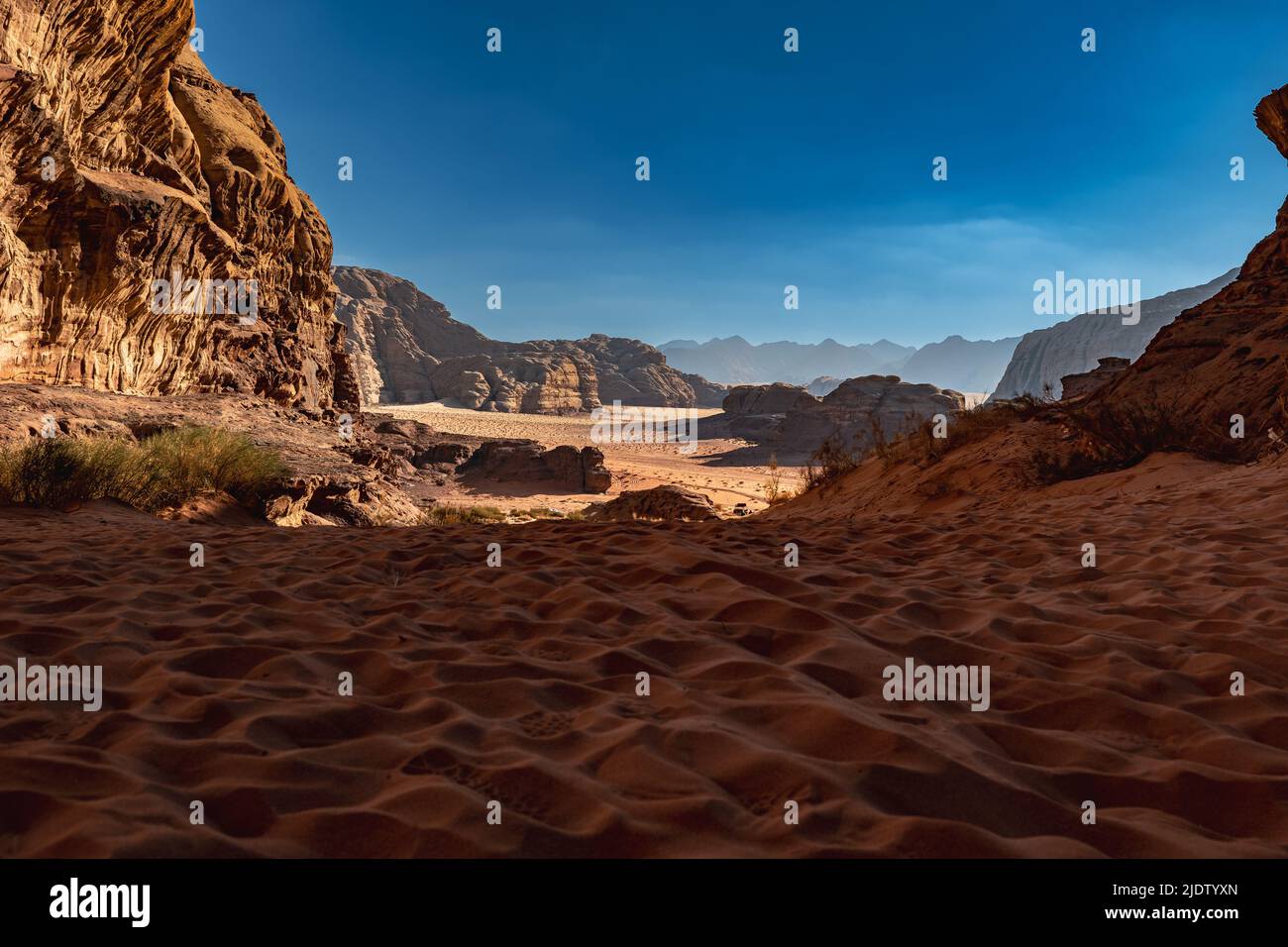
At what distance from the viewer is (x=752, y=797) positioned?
1989 mm

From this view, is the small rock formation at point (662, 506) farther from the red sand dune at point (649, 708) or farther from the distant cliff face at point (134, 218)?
the distant cliff face at point (134, 218)

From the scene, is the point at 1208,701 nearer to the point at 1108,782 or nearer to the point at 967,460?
the point at 1108,782

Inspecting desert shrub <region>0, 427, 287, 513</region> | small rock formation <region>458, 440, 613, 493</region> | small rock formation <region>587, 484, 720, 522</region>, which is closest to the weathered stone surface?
small rock formation <region>458, 440, 613, 493</region>

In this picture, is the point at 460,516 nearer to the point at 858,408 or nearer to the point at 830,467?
the point at 830,467

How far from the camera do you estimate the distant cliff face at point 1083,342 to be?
10862 centimetres

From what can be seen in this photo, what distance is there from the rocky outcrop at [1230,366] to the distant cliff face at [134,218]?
17.3m

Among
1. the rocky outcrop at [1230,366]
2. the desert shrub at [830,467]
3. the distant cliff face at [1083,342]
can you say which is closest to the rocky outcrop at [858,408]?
the desert shrub at [830,467]

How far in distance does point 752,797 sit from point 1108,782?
3.29 ft

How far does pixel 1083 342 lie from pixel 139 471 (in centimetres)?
14012

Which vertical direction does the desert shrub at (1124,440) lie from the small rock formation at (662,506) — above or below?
above

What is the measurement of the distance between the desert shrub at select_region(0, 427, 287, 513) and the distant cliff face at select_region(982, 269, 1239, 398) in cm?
10876

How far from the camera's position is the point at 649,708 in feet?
8.49
